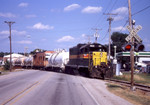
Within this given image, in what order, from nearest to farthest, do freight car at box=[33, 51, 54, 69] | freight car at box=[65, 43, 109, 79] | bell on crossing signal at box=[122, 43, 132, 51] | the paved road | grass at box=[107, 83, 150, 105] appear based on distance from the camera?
1. the paved road
2. grass at box=[107, 83, 150, 105]
3. bell on crossing signal at box=[122, 43, 132, 51]
4. freight car at box=[65, 43, 109, 79]
5. freight car at box=[33, 51, 54, 69]

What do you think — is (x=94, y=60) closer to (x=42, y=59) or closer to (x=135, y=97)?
(x=135, y=97)

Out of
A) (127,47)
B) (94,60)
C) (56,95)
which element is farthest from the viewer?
(94,60)

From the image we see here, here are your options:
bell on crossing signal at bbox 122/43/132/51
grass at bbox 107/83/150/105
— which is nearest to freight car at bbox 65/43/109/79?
bell on crossing signal at bbox 122/43/132/51

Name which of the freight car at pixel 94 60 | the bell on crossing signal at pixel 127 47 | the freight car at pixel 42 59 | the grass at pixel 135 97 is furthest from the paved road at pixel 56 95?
the freight car at pixel 42 59

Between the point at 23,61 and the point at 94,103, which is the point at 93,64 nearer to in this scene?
the point at 94,103

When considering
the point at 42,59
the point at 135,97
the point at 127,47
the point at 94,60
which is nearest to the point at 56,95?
the point at 135,97

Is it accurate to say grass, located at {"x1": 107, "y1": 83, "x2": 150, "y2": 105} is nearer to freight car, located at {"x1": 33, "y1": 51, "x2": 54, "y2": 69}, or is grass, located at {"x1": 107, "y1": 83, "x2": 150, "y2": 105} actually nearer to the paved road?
the paved road

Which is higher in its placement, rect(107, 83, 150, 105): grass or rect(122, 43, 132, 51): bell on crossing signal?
rect(122, 43, 132, 51): bell on crossing signal

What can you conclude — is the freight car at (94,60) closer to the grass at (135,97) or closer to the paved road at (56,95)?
the paved road at (56,95)

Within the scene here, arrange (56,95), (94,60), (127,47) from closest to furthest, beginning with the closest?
(56,95) → (127,47) → (94,60)

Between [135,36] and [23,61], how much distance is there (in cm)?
5343

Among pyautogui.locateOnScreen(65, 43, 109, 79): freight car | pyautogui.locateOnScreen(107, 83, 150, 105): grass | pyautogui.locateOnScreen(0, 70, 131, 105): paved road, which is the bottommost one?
pyautogui.locateOnScreen(107, 83, 150, 105): grass

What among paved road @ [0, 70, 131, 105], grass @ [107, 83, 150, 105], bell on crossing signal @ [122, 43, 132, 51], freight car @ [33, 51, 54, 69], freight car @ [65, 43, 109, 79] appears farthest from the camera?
freight car @ [33, 51, 54, 69]

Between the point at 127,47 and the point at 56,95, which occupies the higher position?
the point at 127,47
